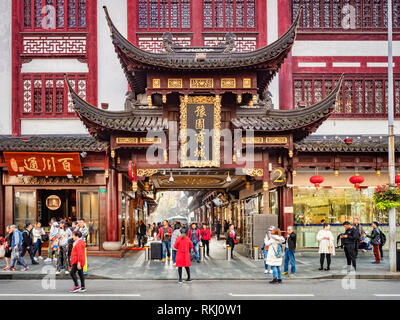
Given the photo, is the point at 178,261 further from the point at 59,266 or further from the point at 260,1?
the point at 260,1

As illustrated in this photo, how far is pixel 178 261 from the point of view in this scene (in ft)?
48.3

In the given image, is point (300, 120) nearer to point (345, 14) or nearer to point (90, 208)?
point (345, 14)

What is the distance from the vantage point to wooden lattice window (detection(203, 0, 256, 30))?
86.3 ft

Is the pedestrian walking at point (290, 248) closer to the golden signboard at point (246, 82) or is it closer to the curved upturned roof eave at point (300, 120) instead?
the curved upturned roof eave at point (300, 120)

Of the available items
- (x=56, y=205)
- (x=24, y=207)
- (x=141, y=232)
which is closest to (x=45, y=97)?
(x=56, y=205)

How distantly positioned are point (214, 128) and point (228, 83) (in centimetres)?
201

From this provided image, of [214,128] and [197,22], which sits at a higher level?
[197,22]

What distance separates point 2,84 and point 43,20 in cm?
404

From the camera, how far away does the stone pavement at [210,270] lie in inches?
636

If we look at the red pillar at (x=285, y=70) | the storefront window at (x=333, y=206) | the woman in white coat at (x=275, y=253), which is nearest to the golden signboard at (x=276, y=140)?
the storefront window at (x=333, y=206)

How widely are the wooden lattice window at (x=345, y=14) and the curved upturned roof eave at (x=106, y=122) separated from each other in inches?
432

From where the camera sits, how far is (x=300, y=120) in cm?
2056

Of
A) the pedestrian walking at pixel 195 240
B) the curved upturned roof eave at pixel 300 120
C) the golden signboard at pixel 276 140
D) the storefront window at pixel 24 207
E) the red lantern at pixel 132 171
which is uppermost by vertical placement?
the curved upturned roof eave at pixel 300 120

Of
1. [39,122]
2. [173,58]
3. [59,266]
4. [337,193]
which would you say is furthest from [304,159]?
[39,122]
